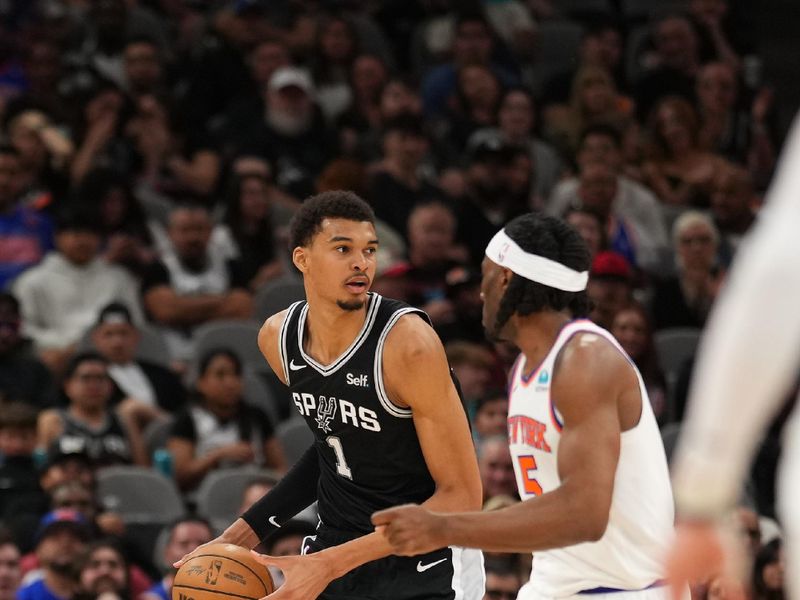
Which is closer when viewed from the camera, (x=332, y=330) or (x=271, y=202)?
(x=332, y=330)

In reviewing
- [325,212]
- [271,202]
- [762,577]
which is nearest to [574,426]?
[325,212]

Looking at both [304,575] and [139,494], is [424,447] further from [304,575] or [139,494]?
[139,494]

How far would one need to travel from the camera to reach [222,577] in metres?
4.90

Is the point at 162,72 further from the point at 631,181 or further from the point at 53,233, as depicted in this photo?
the point at 631,181

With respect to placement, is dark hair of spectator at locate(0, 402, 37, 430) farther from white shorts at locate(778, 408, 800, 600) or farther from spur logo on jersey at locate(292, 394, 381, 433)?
white shorts at locate(778, 408, 800, 600)

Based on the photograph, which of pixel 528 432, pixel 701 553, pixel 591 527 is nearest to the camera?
pixel 701 553

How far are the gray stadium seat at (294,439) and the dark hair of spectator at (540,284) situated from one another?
4.17 meters

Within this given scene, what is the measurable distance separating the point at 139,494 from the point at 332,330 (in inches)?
137

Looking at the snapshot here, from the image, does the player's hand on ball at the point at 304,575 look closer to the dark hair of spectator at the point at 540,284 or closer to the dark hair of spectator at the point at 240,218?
the dark hair of spectator at the point at 540,284

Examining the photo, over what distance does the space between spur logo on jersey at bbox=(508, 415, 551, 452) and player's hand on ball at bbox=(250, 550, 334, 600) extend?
76 cm

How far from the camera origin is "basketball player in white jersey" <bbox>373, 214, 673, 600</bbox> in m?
3.90

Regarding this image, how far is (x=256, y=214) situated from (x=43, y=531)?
332cm

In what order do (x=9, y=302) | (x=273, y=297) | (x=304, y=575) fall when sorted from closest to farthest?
1. (x=304, y=575)
2. (x=9, y=302)
3. (x=273, y=297)

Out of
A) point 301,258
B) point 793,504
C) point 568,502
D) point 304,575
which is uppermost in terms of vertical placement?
point 793,504
